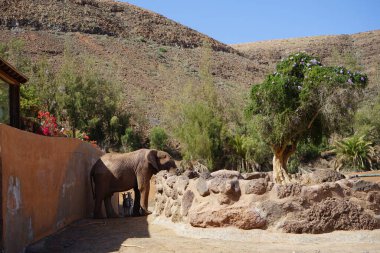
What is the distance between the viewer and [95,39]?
57.9 metres

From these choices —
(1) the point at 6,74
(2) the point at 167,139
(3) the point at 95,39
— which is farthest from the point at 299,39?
(1) the point at 6,74

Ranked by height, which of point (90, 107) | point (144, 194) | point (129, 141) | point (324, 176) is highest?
point (90, 107)

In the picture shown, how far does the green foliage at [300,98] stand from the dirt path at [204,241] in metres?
10.8

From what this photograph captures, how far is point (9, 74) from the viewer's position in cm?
1193

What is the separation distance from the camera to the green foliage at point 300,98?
18531 mm

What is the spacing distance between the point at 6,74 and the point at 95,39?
155ft

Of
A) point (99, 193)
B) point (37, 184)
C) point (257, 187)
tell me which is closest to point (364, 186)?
point (257, 187)

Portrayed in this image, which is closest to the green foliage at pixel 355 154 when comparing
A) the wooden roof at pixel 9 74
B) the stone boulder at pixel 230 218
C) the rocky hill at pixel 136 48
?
the rocky hill at pixel 136 48

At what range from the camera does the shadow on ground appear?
7.62m

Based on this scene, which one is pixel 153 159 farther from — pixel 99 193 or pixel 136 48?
pixel 136 48

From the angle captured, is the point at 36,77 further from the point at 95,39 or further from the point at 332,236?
the point at 332,236

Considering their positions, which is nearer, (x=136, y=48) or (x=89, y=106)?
(x=89, y=106)

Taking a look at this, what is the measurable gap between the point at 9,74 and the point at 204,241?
680cm

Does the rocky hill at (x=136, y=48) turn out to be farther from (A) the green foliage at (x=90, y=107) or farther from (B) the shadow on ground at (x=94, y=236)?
(B) the shadow on ground at (x=94, y=236)
